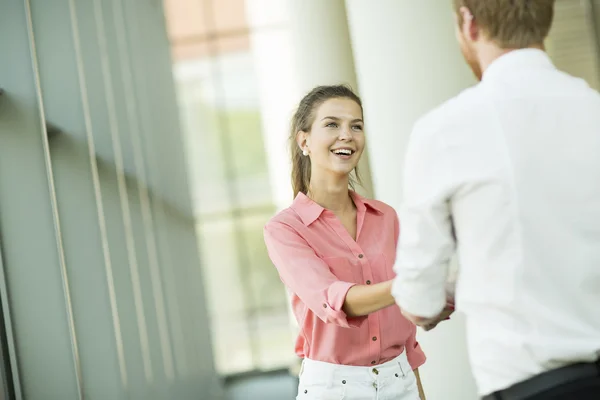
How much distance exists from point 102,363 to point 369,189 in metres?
2.80

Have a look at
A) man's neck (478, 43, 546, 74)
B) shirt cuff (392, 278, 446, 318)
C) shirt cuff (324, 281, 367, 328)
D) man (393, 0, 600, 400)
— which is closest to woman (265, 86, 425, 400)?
shirt cuff (324, 281, 367, 328)

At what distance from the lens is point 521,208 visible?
1.38 meters

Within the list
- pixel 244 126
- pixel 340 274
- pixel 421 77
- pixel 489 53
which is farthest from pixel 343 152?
pixel 244 126

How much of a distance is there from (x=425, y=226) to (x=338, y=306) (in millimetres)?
583

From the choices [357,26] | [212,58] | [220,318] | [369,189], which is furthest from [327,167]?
[220,318]

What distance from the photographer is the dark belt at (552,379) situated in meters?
1.37

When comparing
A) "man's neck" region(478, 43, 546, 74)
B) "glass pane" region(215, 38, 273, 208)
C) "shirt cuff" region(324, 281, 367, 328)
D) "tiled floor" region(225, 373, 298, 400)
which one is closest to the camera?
"man's neck" region(478, 43, 546, 74)

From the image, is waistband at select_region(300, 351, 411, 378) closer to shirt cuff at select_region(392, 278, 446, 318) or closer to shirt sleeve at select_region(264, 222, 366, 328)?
shirt sleeve at select_region(264, 222, 366, 328)

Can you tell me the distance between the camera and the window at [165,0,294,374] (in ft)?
37.8

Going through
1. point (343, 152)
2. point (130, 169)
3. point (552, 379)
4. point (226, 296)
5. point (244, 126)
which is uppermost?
point (244, 126)

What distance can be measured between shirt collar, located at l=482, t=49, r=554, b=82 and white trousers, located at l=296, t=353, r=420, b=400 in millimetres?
1033

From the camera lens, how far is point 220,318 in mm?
12930

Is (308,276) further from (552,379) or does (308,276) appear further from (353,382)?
(552,379)

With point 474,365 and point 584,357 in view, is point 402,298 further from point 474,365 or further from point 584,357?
point 584,357
